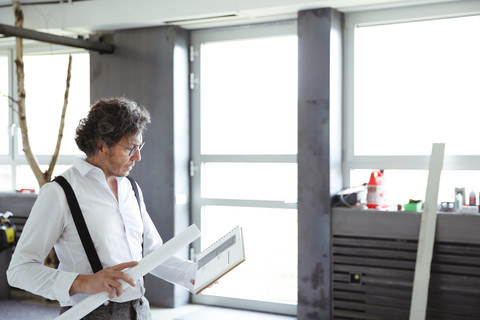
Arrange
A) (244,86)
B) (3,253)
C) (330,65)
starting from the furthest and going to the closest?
1. (3,253)
2. (244,86)
3. (330,65)

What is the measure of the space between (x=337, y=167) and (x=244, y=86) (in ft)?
3.39

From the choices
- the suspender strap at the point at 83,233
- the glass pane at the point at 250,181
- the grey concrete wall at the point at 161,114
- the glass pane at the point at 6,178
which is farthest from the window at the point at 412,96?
the glass pane at the point at 6,178

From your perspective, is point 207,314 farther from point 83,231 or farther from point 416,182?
point 83,231

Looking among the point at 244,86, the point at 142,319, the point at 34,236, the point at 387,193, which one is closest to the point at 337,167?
the point at 387,193

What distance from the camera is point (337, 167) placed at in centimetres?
428

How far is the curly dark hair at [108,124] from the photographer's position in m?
1.90

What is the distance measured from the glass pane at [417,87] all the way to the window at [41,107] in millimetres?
2525

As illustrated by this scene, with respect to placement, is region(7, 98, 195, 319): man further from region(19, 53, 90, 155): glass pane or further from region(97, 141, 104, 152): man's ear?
region(19, 53, 90, 155): glass pane

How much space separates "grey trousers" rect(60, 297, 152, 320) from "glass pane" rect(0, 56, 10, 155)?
422 centimetres

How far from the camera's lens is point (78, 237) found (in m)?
1.83

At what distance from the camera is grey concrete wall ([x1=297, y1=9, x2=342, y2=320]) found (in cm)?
412

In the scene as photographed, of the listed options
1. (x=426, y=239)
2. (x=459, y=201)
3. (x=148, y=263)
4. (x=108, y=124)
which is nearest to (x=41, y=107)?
(x=426, y=239)

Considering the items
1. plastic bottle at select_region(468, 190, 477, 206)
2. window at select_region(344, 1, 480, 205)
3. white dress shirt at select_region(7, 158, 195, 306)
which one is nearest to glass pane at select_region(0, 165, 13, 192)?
window at select_region(344, 1, 480, 205)

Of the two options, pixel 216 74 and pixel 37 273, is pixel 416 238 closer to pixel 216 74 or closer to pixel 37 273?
pixel 216 74
